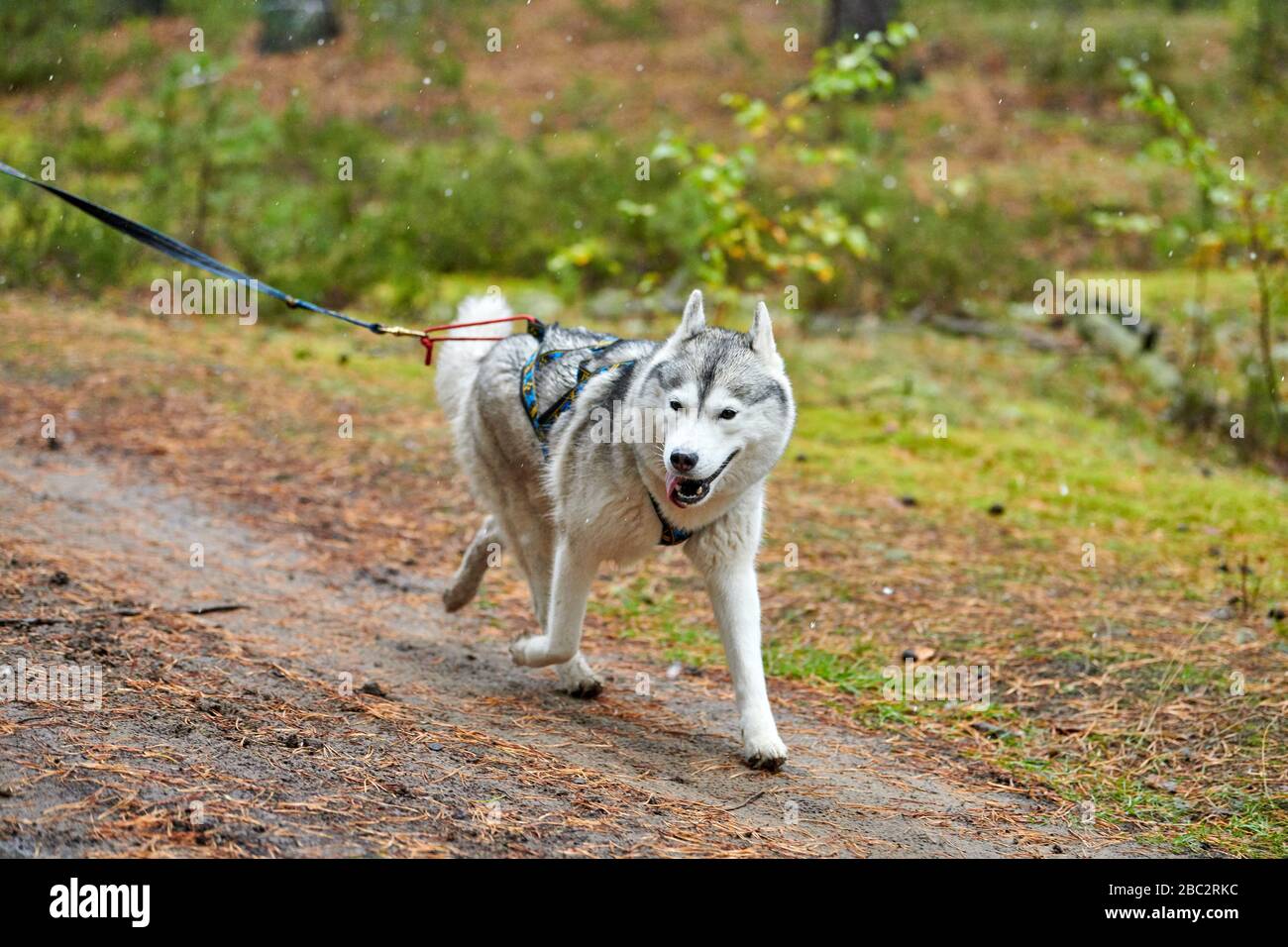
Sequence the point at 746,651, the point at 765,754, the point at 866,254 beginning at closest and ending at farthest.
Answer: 1. the point at 765,754
2. the point at 746,651
3. the point at 866,254

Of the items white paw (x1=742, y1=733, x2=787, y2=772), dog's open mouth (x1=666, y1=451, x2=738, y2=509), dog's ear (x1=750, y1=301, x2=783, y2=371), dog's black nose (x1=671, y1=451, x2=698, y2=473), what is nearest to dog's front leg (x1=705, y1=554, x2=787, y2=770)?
white paw (x1=742, y1=733, x2=787, y2=772)

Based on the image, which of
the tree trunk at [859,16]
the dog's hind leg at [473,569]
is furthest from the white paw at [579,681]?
the tree trunk at [859,16]

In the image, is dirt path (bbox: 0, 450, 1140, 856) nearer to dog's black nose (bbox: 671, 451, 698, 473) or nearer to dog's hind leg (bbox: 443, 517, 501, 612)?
dog's hind leg (bbox: 443, 517, 501, 612)

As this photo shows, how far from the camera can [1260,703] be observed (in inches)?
Result: 181

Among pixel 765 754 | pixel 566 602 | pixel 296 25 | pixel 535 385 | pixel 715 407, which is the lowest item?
pixel 765 754

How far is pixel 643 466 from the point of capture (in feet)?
13.3

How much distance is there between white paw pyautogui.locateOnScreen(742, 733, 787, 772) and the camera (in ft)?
13.1

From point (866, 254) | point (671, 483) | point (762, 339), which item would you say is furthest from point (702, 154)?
point (671, 483)

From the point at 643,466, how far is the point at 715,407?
0.38 meters

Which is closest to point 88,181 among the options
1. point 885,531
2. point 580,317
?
point 580,317

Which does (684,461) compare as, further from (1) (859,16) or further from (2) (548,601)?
(1) (859,16)

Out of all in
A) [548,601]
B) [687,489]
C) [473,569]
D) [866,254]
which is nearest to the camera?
[687,489]

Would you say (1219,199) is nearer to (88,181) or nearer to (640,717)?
(640,717)

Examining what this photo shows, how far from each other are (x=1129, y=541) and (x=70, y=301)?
8774mm
